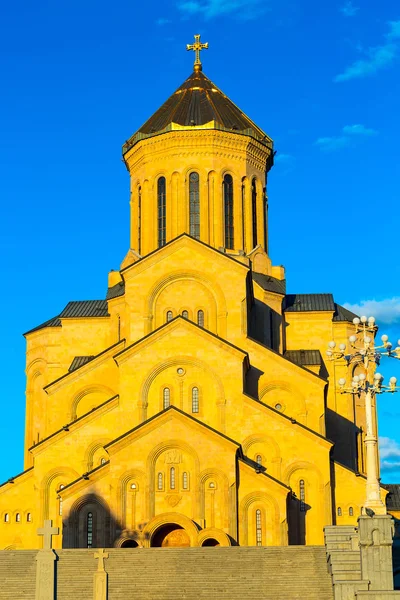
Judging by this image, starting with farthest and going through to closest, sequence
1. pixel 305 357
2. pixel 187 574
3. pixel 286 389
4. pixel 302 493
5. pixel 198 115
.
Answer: pixel 198 115, pixel 305 357, pixel 286 389, pixel 302 493, pixel 187 574

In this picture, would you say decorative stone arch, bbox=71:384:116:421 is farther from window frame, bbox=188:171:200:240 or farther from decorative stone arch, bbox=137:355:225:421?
window frame, bbox=188:171:200:240

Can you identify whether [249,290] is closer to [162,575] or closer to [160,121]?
[160,121]

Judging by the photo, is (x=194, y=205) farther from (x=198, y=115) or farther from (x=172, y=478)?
(x=172, y=478)

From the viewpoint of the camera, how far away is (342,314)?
54344mm

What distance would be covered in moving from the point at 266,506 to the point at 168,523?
3.36m

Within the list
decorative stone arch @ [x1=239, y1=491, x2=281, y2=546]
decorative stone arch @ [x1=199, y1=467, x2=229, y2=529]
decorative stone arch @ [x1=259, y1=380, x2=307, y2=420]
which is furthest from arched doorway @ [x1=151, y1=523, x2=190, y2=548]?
decorative stone arch @ [x1=259, y1=380, x2=307, y2=420]

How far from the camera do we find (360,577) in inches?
1198

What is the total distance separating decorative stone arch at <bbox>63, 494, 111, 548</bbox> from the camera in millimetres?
40875

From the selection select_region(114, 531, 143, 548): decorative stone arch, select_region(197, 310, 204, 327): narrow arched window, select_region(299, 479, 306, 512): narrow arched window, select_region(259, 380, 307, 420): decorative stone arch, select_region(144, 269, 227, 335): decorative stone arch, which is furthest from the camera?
select_region(259, 380, 307, 420): decorative stone arch

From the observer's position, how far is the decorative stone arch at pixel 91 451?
44281mm

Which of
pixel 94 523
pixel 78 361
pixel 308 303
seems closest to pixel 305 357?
pixel 308 303

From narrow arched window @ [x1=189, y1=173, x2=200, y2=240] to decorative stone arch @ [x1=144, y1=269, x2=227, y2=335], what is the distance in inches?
233

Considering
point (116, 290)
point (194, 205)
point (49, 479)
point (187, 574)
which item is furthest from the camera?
point (116, 290)

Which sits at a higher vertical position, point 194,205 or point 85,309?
point 194,205
